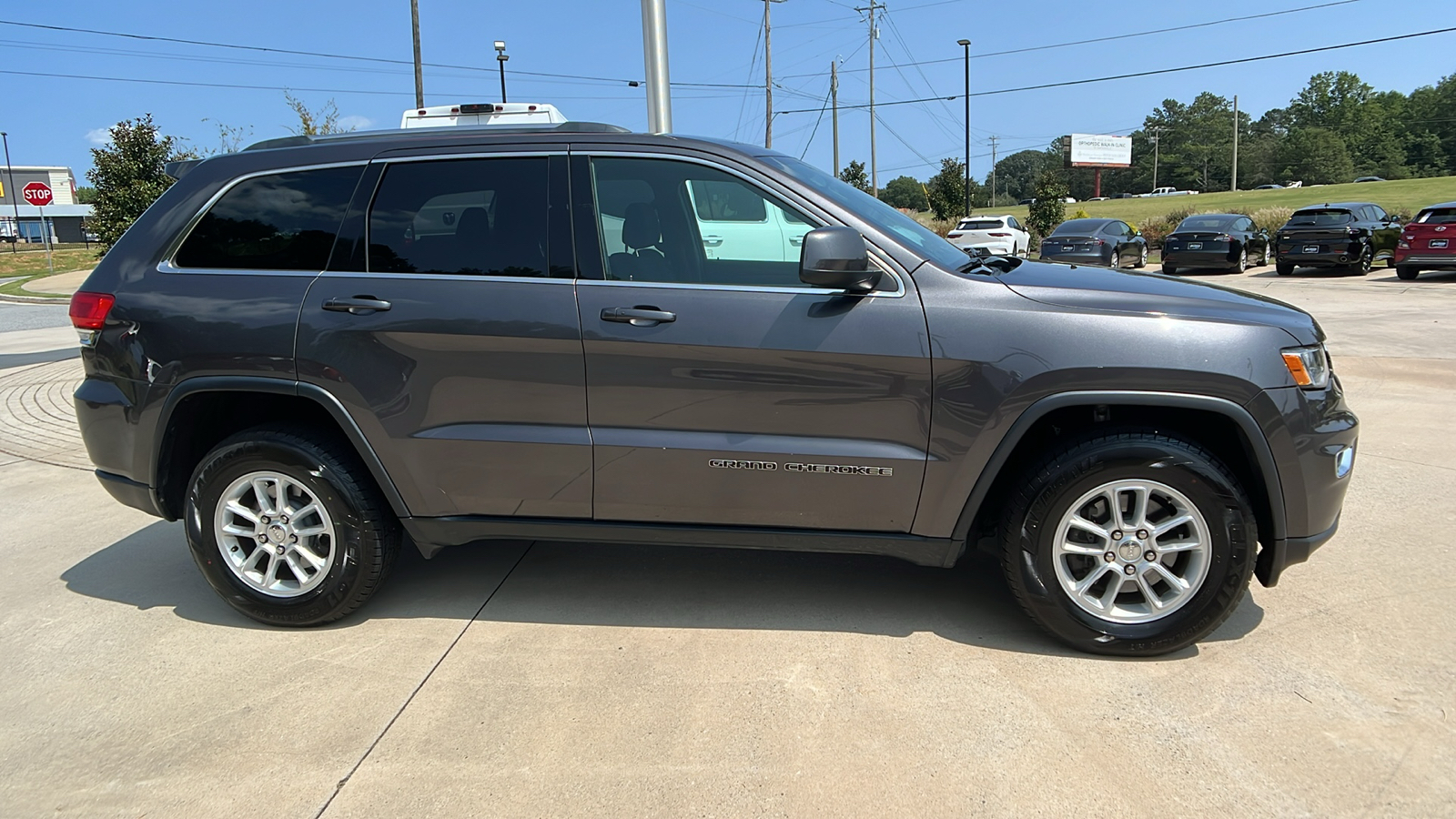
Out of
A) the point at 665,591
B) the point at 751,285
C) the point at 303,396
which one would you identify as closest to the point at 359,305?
the point at 303,396

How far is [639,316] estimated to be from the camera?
3225mm

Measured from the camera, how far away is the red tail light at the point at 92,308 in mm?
3594

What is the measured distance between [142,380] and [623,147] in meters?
2.08

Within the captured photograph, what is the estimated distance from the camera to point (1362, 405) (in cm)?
721

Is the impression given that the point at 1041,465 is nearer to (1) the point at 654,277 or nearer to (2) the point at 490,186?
(1) the point at 654,277

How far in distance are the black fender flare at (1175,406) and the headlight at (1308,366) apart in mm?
231

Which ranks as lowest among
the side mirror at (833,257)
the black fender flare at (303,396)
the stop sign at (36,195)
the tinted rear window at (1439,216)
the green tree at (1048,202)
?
→ the black fender flare at (303,396)

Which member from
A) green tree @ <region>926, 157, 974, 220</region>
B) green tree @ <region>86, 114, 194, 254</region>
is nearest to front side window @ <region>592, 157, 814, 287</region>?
green tree @ <region>86, 114, 194, 254</region>

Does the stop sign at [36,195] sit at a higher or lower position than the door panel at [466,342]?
higher

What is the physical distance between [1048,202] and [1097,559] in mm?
36045

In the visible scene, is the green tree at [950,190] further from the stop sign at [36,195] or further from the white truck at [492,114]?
the white truck at [492,114]

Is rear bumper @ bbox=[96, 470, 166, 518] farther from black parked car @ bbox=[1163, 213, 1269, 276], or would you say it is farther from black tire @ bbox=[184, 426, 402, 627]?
black parked car @ bbox=[1163, 213, 1269, 276]

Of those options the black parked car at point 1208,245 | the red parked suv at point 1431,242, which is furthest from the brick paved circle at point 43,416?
the red parked suv at point 1431,242

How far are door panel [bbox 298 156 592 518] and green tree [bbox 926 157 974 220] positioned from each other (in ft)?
141
